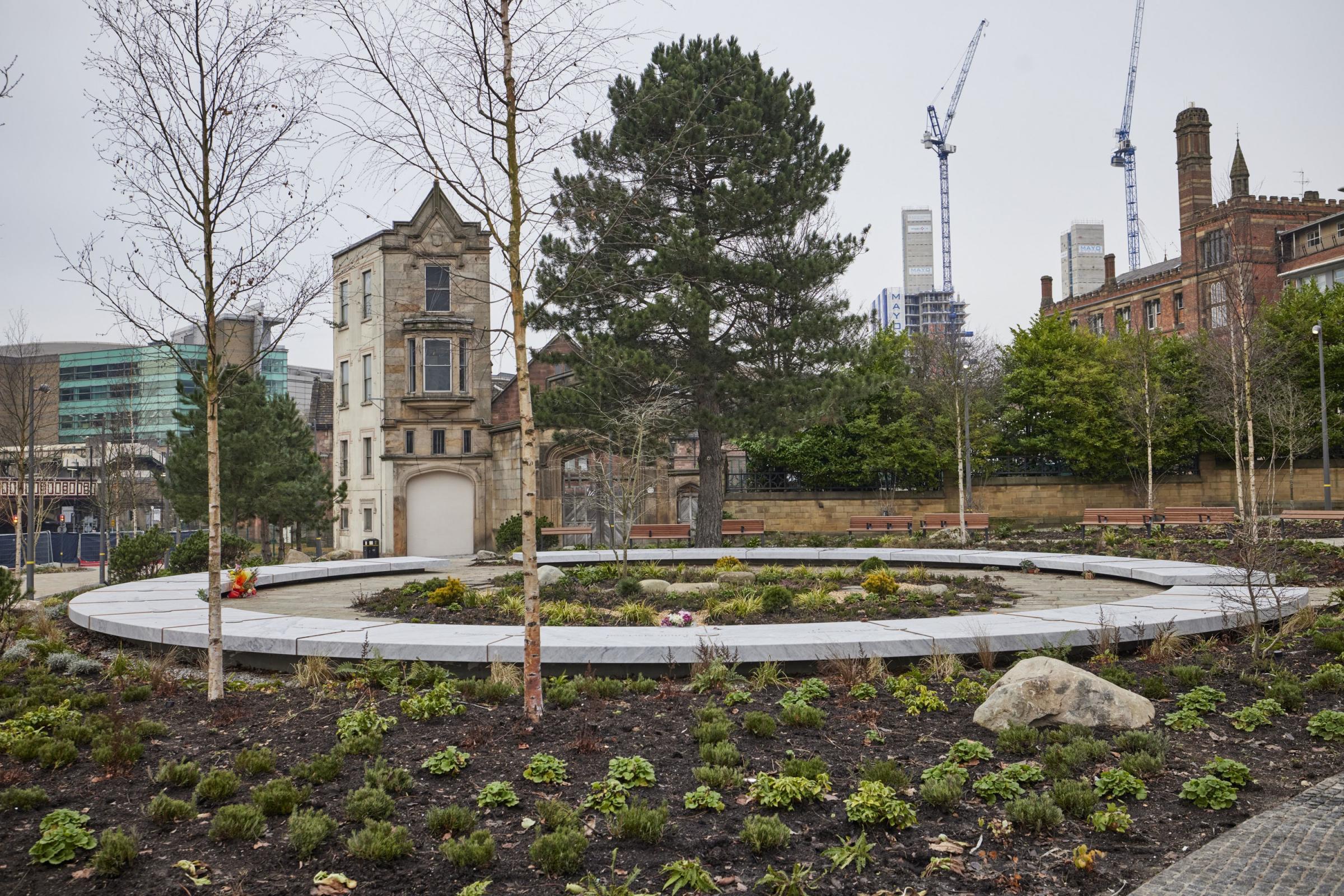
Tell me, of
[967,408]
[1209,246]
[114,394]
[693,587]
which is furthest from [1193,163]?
[114,394]

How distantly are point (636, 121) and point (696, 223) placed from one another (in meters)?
2.68

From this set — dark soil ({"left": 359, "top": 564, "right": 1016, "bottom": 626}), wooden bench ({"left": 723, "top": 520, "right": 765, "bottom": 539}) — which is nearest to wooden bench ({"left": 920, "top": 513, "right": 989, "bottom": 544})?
wooden bench ({"left": 723, "top": 520, "right": 765, "bottom": 539})

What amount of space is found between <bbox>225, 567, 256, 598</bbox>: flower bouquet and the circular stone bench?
52.2 inches

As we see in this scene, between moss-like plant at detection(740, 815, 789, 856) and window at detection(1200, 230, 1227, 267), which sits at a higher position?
window at detection(1200, 230, 1227, 267)

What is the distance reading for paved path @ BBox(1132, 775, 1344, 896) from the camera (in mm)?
3816

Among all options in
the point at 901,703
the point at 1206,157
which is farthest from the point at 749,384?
the point at 1206,157

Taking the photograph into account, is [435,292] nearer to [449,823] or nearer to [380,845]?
[449,823]

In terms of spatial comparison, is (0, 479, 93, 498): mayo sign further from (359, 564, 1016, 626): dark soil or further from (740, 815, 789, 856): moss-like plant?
(740, 815, 789, 856): moss-like plant

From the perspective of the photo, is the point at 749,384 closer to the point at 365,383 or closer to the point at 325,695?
the point at 325,695

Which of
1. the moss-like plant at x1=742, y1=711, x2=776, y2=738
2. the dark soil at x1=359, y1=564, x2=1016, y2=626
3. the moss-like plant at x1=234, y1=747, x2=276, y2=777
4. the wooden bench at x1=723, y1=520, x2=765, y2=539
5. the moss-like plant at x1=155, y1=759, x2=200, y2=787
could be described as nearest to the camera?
the moss-like plant at x1=155, y1=759, x2=200, y2=787

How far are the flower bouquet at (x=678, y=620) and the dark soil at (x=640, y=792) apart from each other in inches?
97.8

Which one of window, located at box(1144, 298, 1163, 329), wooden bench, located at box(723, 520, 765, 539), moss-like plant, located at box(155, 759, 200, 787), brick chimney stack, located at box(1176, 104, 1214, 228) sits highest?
brick chimney stack, located at box(1176, 104, 1214, 228)

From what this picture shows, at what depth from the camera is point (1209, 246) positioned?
5275 cm

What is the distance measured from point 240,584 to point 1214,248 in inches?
2219
